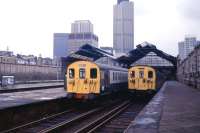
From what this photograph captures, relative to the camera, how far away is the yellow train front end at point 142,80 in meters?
27.5

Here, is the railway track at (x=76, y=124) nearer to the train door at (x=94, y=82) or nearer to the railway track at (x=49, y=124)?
the railway track at (x=49, y=124)

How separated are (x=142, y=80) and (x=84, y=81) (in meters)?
7.90

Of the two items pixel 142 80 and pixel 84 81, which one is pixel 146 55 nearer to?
pixel 142 80

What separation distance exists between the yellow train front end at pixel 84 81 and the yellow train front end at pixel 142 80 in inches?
300

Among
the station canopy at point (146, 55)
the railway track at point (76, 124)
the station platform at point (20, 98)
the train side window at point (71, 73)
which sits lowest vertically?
the railway track at point (76, 124)

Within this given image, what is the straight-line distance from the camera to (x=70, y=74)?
70.3ft

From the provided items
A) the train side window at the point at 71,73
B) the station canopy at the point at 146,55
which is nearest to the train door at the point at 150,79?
the train side window at the point at 71,73

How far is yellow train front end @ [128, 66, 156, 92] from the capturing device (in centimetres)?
2745

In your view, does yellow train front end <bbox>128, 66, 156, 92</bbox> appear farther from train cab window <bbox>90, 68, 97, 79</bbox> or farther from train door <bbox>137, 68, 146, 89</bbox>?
train cab window <bbox>90, 68, 97, 79</bbox>

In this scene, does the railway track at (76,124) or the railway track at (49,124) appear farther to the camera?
the railway track at (76,124)

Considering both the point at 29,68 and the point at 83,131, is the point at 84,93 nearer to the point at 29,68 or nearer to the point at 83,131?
the point at 83,131

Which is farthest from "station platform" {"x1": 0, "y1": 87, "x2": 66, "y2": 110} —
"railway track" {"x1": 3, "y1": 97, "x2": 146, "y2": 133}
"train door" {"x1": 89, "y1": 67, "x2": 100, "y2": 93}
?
"train door" {"x1": 89, "y1": 67, "x2": 100, "y2": 93}

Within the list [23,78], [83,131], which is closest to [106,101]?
[83,131]

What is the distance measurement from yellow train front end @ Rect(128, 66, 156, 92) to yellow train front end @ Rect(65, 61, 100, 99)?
7620mm
